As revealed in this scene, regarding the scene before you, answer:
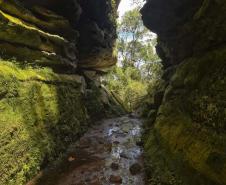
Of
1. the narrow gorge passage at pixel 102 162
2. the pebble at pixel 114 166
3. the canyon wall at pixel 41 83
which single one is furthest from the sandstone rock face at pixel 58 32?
the pebble at pixel 114 166

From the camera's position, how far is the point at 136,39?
45406 millimetres

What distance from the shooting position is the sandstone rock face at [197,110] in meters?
6.79

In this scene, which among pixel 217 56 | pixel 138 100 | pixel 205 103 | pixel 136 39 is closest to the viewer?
pixel 205 103

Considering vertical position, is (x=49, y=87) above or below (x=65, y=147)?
above

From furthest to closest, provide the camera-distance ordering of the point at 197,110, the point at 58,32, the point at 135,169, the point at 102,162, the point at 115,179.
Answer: the point at 58,32 → the point at 102,162 → the point at 135,169 → the point at 115,179 → the point at 197,110

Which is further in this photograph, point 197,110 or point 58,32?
point 58,32

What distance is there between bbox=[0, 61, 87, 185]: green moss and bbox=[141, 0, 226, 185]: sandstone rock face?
4889mm

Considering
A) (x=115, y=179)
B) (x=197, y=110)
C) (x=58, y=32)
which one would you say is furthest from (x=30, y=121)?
(x=58, y=32)

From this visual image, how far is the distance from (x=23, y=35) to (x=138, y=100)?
884 inches

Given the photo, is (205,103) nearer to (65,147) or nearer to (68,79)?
(65,147)

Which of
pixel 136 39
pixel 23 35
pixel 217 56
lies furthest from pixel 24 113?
pixel 136 39

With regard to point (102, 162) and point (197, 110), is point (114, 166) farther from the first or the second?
point (197, 110)

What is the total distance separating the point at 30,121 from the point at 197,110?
23.1 ft

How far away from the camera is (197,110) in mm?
8398
